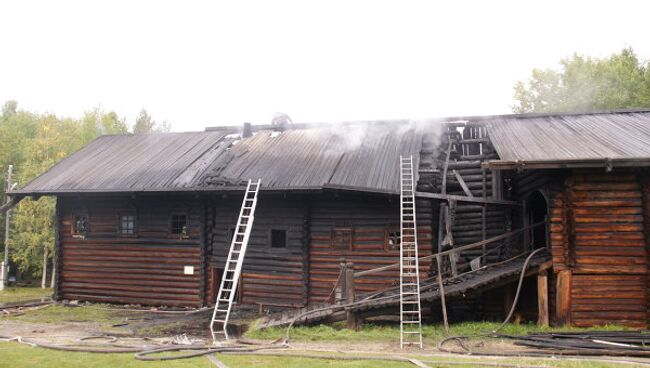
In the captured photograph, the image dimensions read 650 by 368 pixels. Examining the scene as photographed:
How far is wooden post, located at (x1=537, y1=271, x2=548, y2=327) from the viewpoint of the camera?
1305 centimetres

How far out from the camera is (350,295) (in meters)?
13.6

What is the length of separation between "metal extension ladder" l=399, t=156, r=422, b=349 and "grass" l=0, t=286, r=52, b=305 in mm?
16418

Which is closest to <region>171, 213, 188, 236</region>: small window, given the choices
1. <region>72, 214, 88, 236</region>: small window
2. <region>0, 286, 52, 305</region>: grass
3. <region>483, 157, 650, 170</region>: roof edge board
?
<region>72, 214, 88, 236</region>: small window

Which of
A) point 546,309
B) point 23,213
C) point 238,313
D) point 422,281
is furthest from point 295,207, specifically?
point 23,213

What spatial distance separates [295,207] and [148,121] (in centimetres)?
4049

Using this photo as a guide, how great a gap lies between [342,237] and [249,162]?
15.4 ft

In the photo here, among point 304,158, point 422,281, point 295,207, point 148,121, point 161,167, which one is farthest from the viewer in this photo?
point 148,121

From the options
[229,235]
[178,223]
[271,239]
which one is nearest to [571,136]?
[271,239]

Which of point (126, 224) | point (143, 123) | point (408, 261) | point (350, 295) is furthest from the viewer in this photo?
point (143, 123)

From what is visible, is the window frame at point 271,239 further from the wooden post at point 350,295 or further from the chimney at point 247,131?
the chimney at point 247,131

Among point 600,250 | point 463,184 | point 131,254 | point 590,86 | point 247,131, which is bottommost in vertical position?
point 131,254

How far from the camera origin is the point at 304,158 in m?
18.6

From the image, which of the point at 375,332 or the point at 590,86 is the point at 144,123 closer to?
the point at 590,86

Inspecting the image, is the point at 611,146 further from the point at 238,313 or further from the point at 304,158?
the point at 238,313
